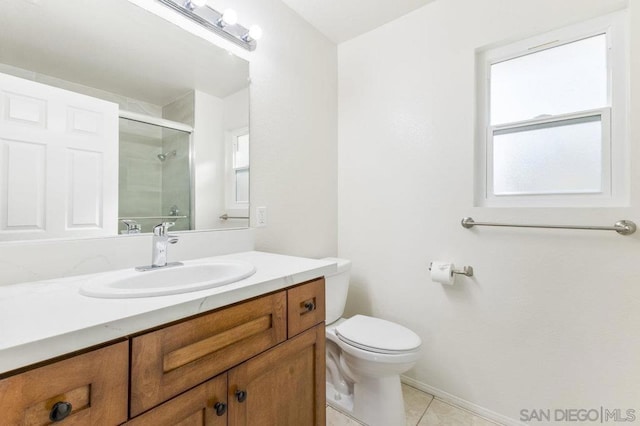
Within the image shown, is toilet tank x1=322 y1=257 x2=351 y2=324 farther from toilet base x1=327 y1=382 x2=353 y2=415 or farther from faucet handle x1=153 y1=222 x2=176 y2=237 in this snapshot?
faucet handle x1=153 y1=222 x2=176 y2=237

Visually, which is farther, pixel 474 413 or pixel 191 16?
pixel 474 413

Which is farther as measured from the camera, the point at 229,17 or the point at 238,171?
the point at 238,171

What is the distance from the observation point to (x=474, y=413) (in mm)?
1455

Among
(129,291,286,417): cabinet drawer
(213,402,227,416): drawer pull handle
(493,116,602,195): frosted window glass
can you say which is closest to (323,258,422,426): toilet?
(129,291,286,417): cabinet drawer

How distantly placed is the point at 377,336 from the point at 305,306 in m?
0.60

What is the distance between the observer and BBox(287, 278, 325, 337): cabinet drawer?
0.90 meters

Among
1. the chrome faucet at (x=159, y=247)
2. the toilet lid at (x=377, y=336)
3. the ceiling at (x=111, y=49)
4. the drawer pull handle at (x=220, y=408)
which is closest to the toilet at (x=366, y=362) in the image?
the toilet lid at (x=377, y=336)

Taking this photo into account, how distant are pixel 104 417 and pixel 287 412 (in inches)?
21.5

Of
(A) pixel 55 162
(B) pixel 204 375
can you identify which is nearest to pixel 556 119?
(B) pixel 204 375

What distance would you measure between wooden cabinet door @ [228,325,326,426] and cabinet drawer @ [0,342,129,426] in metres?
0.27

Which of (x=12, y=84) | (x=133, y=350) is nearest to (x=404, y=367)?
(x=133, y=350)

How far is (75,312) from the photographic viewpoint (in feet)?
1.85

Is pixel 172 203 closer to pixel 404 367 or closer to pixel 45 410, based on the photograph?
pixel 45 410

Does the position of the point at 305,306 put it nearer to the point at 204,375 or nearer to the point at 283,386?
the point at 283,386
